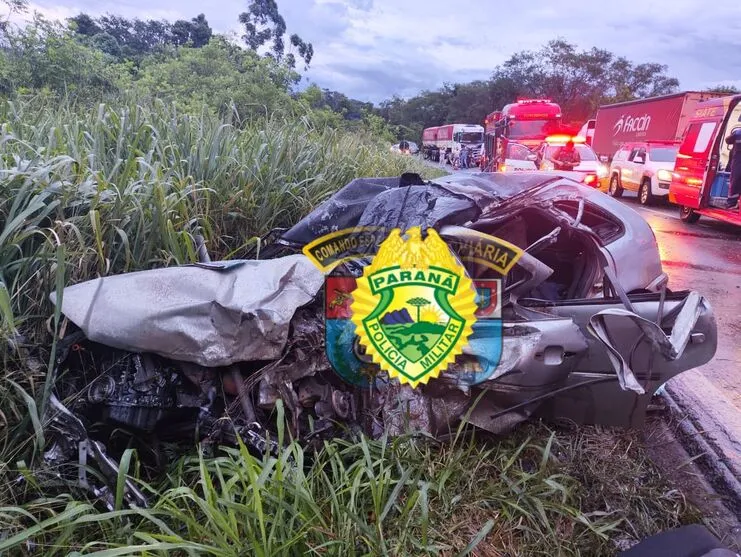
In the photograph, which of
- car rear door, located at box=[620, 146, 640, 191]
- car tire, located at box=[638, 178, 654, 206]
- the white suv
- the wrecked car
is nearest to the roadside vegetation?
the wrecked car

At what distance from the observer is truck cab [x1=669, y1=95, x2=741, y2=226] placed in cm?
843

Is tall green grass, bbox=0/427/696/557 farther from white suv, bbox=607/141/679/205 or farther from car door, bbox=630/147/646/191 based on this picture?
car door, bbox=630/147/646/191

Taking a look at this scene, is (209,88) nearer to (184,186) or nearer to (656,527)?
(184,186)

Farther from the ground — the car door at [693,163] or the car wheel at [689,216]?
the car door at [693,163]

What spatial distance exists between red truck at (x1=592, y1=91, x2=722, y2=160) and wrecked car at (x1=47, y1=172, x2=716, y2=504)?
1176 cm

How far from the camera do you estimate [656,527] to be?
198cm

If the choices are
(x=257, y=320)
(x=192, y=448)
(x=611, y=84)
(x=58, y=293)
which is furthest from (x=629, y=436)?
(x=611, y=84)

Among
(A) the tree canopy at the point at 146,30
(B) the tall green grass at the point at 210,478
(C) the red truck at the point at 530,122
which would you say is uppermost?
(A) the tree canopy at the point at 146,30

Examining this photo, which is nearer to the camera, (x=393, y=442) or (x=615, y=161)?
(x=393, y=442)

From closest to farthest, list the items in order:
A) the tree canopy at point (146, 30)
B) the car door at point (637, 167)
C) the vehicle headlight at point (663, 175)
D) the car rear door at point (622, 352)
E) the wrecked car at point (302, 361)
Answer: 1. the wrecked car at point (302, 361)
2. the car rear door at point (622, 352)
3. the vehicle headlight at point (663, 175)
4. the car door at point (637, 167)
5. the tree canopy at point (146, 30)

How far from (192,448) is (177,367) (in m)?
0.36

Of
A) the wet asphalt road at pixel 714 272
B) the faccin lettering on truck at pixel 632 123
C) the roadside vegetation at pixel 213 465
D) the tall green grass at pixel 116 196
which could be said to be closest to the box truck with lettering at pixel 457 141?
the faccin lettering on truck at pixel 632 123

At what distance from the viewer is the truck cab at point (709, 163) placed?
8.43m

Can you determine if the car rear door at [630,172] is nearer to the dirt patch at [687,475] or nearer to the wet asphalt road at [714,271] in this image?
the wet asphalt road at [714,271]
